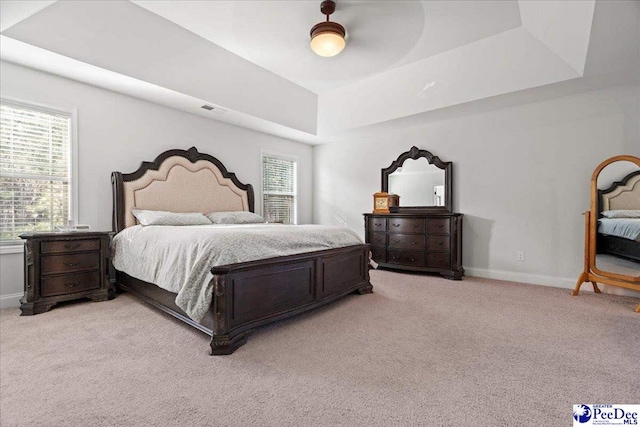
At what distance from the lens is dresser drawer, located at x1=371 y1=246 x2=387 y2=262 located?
480 centimetres

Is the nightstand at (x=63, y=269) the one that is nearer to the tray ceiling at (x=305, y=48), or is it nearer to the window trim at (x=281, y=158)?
the tray ceiling at (x=305, y=48)

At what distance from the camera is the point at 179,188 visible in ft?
13.7

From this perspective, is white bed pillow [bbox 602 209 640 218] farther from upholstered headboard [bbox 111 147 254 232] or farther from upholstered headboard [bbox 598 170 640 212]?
upholstered headboard [bbox 111 147 254 232]

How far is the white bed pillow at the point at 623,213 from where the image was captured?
10.2 ft

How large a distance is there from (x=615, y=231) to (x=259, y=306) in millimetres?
3852

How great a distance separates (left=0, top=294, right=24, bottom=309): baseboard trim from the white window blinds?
0.54m

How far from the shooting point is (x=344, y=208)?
235 inches

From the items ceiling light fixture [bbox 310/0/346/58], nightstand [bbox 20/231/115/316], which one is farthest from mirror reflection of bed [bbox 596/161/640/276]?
nightstand [bbox 20/231/115/316]

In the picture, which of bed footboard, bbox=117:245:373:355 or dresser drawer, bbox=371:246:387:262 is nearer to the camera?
bed footboard, bbox=117:245:373:355

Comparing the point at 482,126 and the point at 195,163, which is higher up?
the point at 482,126

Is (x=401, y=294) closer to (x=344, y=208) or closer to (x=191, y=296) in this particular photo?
(x=191, y=296)

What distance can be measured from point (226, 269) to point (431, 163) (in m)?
3.91

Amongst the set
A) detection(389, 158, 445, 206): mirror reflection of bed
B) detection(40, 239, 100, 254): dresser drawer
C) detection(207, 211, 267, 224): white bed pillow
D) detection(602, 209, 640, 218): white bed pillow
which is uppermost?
detection(389, 158, 445, 206): mirror reflection of bed

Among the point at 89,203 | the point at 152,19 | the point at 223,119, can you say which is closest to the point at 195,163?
the point at 223,119
